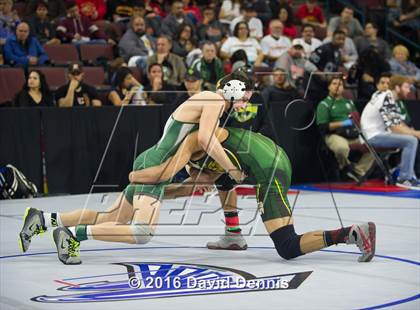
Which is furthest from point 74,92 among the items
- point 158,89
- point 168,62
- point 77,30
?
point 77,30

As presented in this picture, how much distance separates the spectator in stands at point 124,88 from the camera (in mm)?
11695

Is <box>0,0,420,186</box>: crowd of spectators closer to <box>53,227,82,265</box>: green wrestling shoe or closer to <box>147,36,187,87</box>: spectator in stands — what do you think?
<box>147,36,187,87</box>: spectator in stands

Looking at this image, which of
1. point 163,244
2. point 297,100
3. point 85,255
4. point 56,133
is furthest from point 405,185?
point 85,255

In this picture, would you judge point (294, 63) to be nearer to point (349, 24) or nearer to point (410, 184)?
point (410, 184)

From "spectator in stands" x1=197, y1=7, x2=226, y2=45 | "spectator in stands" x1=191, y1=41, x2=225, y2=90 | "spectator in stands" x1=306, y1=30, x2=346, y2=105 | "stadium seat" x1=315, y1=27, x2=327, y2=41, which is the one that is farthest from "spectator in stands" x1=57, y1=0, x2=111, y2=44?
"stadium seat" x1=315, y1=27, x2=327, y2=41

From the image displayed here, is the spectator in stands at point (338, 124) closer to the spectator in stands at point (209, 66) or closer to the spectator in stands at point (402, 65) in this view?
the spectator in stands at point (209, 66)

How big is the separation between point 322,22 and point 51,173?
7790 millimetres

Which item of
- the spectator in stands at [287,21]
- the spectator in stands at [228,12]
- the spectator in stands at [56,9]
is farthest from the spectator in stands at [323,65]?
the spectator in stands at [56,9]

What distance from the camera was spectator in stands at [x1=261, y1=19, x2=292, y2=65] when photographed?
1470 cm

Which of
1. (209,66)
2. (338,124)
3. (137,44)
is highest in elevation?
(137,44)

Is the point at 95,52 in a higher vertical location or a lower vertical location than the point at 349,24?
higher

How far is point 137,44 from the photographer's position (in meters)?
13.5

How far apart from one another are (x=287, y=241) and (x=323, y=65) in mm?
8213

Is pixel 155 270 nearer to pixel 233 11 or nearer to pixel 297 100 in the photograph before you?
pixel 297 100
